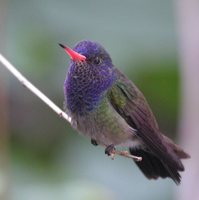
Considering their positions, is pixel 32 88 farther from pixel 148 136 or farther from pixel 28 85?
pixel 148 136

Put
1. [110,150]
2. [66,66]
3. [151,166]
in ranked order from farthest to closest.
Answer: [66,66] < [151,166] < [110,150]

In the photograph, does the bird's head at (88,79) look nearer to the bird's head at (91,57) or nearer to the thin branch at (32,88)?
the bird's head at (91,57)

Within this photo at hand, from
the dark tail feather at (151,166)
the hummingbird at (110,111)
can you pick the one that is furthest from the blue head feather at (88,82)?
the dark tail feather at (151,166)

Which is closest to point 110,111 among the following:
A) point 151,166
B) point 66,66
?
point 151,166

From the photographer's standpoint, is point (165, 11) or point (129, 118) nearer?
point (129, 118)

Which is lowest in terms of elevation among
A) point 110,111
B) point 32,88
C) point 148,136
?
point 148,136

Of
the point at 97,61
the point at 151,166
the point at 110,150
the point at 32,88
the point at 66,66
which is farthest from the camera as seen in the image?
the point at 66,66

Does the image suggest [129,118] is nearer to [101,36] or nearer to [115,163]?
[115,163]

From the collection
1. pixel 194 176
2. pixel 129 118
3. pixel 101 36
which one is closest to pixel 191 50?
pixel 129 118
